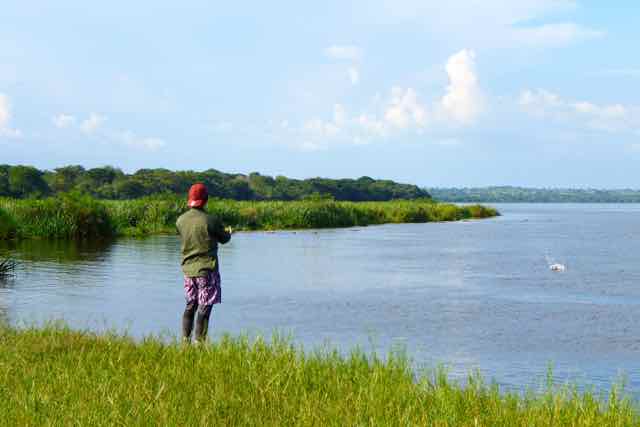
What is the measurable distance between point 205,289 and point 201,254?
1.58 ft

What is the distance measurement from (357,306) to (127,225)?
91.2 ft

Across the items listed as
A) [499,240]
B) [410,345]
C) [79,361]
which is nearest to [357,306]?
[410,345]

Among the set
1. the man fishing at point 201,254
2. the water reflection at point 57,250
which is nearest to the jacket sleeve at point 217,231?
the man fishing at point 201,254

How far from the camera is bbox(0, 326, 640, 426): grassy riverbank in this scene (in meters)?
7.17

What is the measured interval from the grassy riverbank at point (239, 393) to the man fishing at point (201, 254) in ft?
2.65

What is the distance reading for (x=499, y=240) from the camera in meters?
43.4

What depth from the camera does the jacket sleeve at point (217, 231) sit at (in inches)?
414

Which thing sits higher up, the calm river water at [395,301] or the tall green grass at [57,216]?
the tall green grass at [57,216]

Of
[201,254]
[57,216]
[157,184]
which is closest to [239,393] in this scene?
[201,254]

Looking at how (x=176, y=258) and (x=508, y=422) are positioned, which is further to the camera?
(x=176, y=258)

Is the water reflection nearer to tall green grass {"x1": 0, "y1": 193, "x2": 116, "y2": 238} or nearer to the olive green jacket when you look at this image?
tall green grass {"x1": 0, "y1": 193, "x2": 116, "y2": 238}

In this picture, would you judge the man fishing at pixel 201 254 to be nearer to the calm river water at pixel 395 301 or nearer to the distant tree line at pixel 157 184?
the calm river water at pixel 395 301

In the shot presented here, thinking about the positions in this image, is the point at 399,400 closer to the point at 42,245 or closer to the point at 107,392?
the point at 107,392

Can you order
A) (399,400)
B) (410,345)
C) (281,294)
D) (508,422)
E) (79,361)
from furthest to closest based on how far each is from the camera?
1. (281,294)
2. (410,345)
3. (79,361)
4. (399,400)
5. (508,422)
